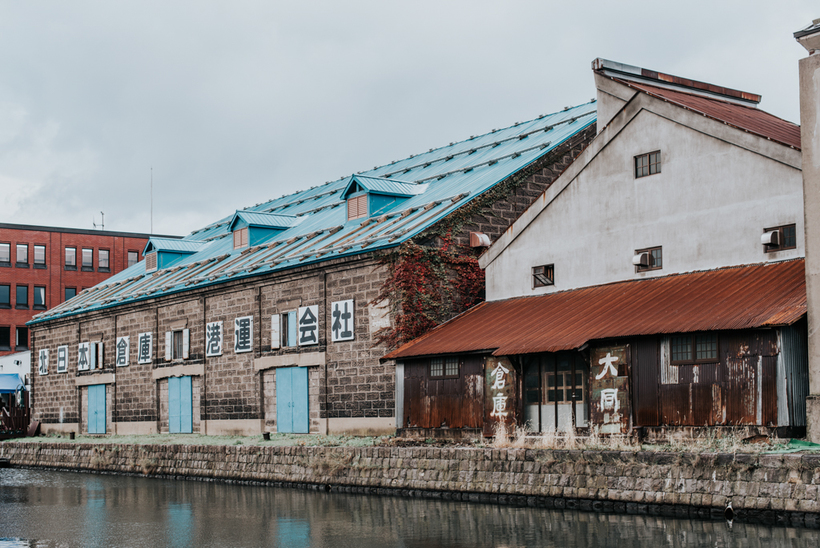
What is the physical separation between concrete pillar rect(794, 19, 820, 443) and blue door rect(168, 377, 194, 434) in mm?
26581

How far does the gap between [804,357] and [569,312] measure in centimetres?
673

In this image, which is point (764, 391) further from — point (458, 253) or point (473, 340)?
point (458, 253)

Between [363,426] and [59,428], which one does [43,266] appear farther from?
[363,426]

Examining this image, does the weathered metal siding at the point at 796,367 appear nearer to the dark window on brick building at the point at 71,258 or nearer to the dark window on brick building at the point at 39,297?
the dark window on brick building at the point at 39,297

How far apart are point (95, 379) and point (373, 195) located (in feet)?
61.6

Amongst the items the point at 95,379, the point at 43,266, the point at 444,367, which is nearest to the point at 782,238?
the point at 444,367

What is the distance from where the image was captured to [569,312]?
25.3 metres

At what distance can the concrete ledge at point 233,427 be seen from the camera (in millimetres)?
35750

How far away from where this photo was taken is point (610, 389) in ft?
74.8

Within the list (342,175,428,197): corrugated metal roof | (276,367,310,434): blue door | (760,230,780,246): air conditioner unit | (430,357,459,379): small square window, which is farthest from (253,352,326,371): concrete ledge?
(760,230,780,246): air conditioner unit

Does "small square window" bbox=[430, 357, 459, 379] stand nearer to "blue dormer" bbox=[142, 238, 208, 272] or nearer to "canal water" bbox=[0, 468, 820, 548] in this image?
"canal water" bbox=[0, 468, 820, 548]

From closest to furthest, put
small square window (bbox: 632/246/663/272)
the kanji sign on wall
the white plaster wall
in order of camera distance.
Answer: the kanji sign on wall, the white plaster wall, small square window (bbox: 632/246/663/272)

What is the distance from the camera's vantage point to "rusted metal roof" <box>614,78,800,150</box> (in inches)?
953

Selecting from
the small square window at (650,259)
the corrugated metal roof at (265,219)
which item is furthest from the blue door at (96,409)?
the small square window at (650,259)
